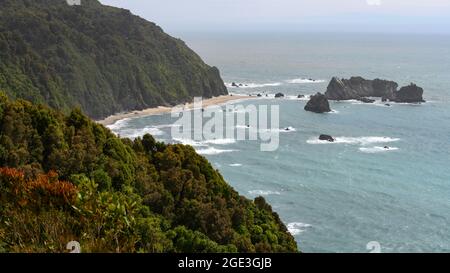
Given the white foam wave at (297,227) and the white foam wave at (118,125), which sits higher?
the white foam wave at (118,125)

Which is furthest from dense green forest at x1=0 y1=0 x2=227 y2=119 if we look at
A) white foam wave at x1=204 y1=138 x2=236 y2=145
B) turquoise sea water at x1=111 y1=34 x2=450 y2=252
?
white foam wave at x1=204 y1=138 x2=236 y2=145

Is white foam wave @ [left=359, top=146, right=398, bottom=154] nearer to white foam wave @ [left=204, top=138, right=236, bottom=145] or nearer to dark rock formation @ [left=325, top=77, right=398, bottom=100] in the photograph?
white foam wave @ [left=204, top=138, right=236, bottom=145]

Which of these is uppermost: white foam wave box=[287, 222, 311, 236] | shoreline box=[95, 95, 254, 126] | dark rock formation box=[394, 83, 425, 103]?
dark rock formation box=[394, 83, 425, 103]

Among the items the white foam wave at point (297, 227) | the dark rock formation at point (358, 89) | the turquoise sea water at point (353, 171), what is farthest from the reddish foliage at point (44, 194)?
the dark rock formation at point (358, 89)

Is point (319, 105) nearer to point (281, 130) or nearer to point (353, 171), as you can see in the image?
point (281, 130)

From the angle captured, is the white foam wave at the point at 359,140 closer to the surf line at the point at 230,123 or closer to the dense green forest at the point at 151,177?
the surf line at the point at 230,123
